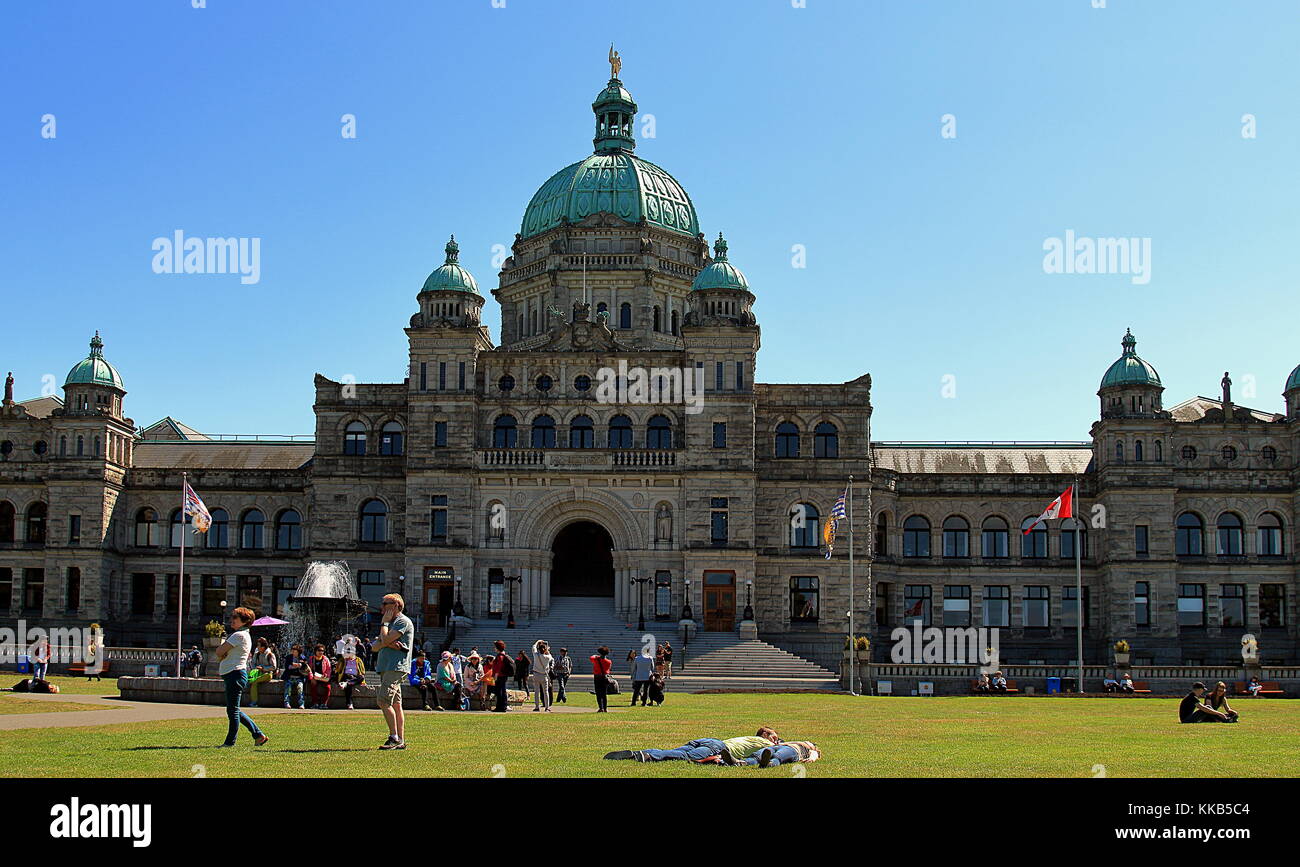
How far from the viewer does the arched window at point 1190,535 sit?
2945 inches

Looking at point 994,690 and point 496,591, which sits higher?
point 496,591

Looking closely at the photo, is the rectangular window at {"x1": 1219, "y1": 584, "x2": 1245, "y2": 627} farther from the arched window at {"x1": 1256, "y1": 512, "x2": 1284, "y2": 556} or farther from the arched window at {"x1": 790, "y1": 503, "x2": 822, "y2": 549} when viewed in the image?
the arched window at {"x1": 790, "y1": 503, "x2": 822, "y2": 549}

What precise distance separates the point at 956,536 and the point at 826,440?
10.5 meters

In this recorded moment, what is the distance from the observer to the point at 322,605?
180 ft

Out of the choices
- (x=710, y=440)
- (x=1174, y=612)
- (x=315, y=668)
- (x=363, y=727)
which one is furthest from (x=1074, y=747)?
(x=1174, y=612)

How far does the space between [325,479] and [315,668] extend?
123 ft

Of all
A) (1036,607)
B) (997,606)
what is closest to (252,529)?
(997,606)

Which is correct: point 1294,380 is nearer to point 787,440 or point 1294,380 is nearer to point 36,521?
point 787,440

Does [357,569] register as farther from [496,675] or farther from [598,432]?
[496,675]

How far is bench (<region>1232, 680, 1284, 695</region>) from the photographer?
2248 inches

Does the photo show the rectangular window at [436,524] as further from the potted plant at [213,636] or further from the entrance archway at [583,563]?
the potted plant at [213,636]

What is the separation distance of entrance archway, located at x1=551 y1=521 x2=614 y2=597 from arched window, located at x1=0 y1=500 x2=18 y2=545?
2797 centimetres

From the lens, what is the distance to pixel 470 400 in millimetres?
69812
